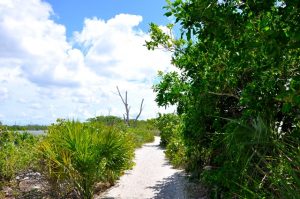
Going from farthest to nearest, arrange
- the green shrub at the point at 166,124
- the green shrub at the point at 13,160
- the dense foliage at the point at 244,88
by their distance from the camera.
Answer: the green shrub at the point at 166,124, the green shrub at the point at 13,160, the dense foliage at the point at 244,88

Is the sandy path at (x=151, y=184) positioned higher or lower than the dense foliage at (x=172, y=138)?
lower

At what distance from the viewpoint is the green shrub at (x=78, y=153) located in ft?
27.1

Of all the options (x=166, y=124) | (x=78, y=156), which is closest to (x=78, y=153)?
(x=78, y=156)

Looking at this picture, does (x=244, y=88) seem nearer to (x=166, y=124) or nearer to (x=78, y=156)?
(x=78, y=156)

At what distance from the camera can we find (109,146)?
9312 mm

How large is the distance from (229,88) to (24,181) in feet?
23.4

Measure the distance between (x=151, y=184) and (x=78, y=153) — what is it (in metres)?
3.66

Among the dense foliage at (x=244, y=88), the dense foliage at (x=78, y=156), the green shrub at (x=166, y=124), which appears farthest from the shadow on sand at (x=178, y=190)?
the green shrub at (x=166, y=124)

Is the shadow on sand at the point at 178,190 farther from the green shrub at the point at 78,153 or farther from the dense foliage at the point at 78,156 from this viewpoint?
the green shrub at the point at 78,153

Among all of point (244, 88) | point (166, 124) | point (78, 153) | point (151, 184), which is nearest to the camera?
point (244, 88)

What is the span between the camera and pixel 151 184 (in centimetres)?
1130

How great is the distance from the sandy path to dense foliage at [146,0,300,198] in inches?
56.3

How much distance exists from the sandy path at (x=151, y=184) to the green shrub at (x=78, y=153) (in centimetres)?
103

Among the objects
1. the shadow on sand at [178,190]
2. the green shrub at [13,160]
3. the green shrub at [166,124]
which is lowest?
the shadow on sand at [178,190]
